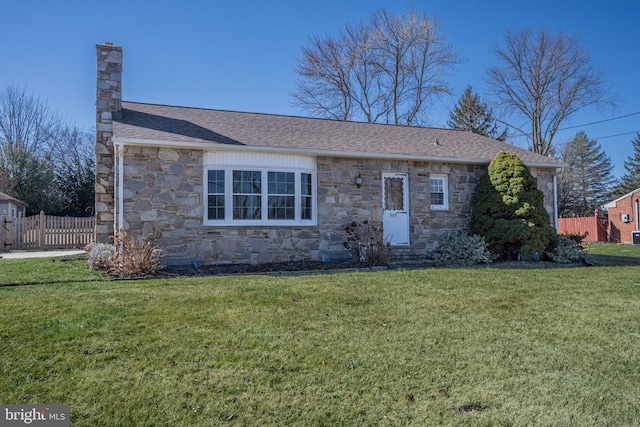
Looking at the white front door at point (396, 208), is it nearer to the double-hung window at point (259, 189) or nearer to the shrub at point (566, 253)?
the double-hung window at point (259, 189)

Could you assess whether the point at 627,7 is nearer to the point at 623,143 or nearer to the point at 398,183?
the point at 398,183

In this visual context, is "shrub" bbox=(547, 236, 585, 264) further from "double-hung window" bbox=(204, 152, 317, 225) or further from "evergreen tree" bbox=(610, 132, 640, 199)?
"evergreen tree" bbox=(610, 132, 640, 199)

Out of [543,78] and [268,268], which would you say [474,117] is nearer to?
[543,78]

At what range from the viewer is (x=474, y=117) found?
96.2 feet

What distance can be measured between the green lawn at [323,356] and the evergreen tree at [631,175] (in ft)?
114

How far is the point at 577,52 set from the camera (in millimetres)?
23281

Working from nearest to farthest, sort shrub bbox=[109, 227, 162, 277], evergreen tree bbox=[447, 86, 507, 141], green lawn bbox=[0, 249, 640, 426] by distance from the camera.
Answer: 1. green lawn bbox=[0, 249, 640, 426]
2. shrub bbox=[109, 227, 162, 277]
3. evergreen tree bbox=[447, 86, 507, 141]

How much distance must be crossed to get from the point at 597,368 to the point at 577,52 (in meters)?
25.1

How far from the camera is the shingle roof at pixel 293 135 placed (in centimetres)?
964

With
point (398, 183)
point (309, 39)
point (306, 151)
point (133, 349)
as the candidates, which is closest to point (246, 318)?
point (133, 349)

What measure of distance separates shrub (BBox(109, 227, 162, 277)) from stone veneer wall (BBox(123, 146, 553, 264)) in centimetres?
71

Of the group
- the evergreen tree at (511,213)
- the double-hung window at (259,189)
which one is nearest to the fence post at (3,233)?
the double-hung window at (259,189)

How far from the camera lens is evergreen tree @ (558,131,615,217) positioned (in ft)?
114

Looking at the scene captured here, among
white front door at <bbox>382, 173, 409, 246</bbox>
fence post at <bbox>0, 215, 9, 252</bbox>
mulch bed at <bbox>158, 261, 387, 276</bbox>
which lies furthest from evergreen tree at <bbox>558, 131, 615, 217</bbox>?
fence post at <bbox>0, 215, 9, 252</bbox>
